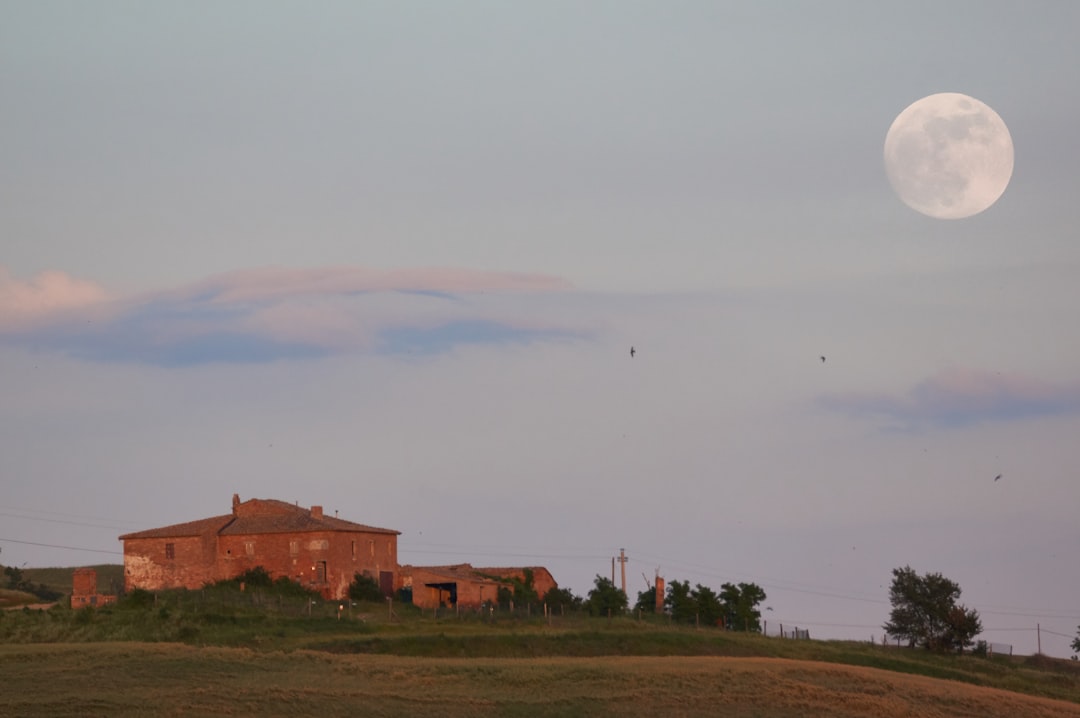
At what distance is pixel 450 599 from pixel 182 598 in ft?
53.4

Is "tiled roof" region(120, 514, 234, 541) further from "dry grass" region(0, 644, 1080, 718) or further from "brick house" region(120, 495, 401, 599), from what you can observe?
"dry grass" region(0, 644, 1080, 718)

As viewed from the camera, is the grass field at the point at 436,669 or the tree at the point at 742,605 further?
the tree at the point at 742,605

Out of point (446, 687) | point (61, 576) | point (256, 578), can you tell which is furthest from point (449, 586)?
point (61, 576)

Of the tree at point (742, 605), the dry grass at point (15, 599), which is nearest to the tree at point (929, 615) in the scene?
the tree at point (742, 605)

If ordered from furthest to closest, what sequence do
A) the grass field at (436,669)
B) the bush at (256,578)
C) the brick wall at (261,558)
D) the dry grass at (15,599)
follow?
1. the dry grass at (15,599)
2. the brick wall at (261,558)
3. the bush at (256,578)
4. the grass field at (436,669)

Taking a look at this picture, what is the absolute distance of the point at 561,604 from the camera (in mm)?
82375

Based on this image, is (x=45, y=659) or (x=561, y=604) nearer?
(x=45, y=659)

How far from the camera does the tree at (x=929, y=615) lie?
79.6 meters

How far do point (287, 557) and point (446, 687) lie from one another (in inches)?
1516

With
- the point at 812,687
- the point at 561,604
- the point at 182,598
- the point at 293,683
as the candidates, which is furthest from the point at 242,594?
the point at 812,687

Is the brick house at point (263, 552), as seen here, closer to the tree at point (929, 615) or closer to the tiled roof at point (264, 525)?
the tiled roof at point (264, 525)

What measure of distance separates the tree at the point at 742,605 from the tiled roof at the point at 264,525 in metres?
21.2

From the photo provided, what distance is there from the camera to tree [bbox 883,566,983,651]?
79.6m

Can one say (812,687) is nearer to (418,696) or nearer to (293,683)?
(418,696)
